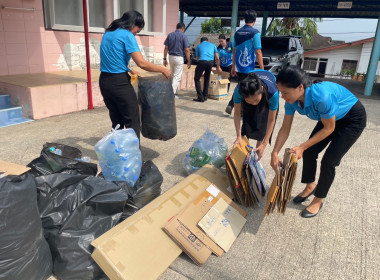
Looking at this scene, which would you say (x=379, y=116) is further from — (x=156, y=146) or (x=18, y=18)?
(x=18, y=18)

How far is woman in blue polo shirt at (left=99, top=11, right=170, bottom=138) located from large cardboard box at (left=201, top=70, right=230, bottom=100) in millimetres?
4449

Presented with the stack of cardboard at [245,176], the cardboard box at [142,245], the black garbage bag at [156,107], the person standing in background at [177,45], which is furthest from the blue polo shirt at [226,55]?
the cardboard box at [142,245]

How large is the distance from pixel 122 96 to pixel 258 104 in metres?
1.43

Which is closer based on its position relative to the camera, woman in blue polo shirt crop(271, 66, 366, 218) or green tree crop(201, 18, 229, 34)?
woman in blue polo shirt crop(271, 66, 366, 218)

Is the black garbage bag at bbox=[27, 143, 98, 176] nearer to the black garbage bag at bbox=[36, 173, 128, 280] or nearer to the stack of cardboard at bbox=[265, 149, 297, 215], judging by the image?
the black garbage bag at bbox=[36, 173, 128, 280]

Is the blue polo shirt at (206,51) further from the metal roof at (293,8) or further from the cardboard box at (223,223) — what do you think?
the metal roof at (293,8)

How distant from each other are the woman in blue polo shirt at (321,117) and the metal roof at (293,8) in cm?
1229

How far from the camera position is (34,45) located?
5.83 m

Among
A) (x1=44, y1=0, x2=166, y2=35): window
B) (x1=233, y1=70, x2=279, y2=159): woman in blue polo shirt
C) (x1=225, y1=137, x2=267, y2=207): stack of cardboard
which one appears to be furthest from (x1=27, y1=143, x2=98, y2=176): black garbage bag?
(x1=44, y1=0, x2=166, y2=35): window

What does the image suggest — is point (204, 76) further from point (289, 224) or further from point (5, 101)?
point (289, 224)

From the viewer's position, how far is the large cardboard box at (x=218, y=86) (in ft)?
24.8

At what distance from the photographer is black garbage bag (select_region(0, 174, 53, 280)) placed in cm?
155

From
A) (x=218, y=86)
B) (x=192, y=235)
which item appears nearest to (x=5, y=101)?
(x=192, y=235)

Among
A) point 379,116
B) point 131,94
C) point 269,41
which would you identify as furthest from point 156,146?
point 269,41
